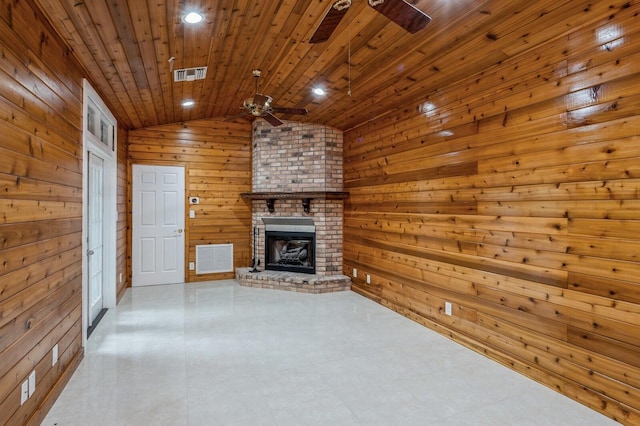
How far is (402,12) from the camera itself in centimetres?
172

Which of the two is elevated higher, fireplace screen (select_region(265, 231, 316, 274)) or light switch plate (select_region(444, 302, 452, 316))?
fireplace screen (select_region(265, 231, 316, 274))

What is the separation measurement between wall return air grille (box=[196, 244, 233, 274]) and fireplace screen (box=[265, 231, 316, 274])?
74 centimetres

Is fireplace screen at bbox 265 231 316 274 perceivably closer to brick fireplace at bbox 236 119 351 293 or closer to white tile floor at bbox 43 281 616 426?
brick fireplace at bbox 236 119 351 293

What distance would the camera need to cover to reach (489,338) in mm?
3221

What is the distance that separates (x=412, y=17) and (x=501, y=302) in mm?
2525

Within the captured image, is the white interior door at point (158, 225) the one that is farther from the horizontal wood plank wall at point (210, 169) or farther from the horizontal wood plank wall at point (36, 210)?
the horizontal wood plank wall at point (36, 210)

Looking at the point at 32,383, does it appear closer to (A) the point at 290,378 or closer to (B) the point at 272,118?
(A) the point at 290,378

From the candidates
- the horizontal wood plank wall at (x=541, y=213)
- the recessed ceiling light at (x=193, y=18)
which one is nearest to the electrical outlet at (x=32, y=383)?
the recessed ceiling light at (x=193, y=18)

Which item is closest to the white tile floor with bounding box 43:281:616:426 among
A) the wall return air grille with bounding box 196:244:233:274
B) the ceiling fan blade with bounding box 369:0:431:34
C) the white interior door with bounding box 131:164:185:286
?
the white interior door with bounding box 131:164:185:286

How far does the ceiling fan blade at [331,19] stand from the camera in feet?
5.65

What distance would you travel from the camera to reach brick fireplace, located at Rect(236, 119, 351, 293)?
593cm

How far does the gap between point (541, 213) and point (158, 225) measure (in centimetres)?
559

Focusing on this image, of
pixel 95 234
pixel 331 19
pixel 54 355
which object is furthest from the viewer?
pixel 95 234

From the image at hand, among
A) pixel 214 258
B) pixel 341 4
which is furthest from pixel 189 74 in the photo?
pixel 214 258
